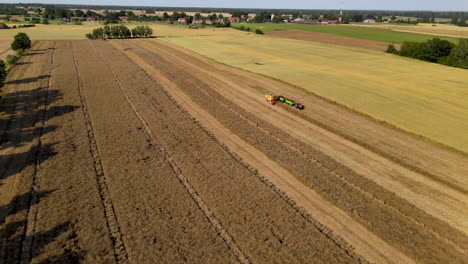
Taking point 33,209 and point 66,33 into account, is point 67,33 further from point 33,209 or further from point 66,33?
point 33,209

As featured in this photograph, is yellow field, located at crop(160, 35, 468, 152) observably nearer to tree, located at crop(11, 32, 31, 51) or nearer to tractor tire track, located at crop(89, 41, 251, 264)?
tractor tire track, located at crop(89, 41, 251, 264)

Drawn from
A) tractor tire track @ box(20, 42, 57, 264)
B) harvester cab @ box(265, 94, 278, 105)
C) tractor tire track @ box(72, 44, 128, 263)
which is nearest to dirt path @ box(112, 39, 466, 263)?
harvester cab @ box(265, 94, 278, 105)

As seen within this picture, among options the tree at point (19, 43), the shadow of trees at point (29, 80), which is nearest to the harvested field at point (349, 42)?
the shadow of trees at point (29, 80)

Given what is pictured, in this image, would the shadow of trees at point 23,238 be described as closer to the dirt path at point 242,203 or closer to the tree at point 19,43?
the dirt path at point 242,203

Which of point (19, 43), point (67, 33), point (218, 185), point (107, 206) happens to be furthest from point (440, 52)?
point (67, 33)

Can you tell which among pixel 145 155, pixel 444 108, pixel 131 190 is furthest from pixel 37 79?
pixel 444 108
